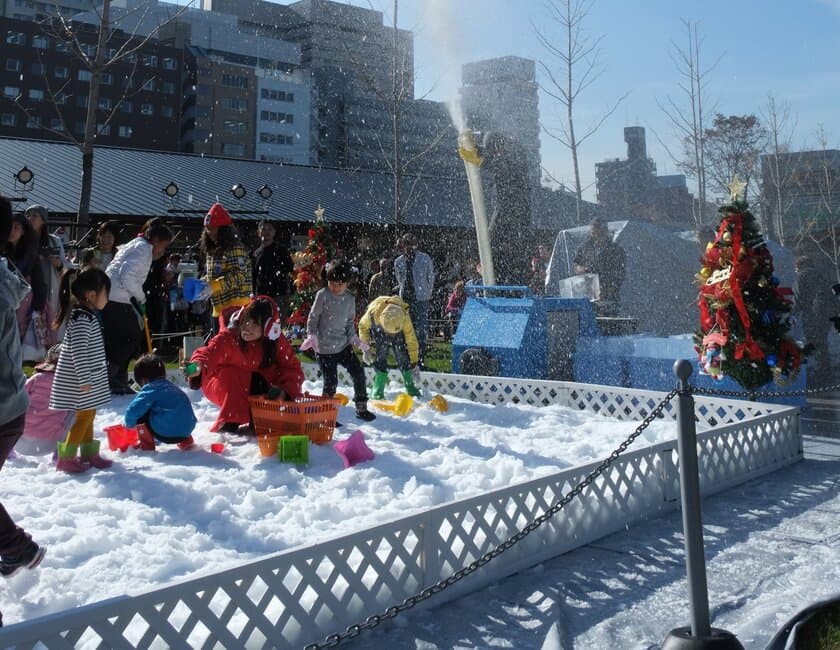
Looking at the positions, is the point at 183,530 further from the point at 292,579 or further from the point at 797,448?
the point at 797,448

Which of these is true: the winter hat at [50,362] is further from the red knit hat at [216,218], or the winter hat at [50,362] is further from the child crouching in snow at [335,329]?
the child crouching in snow at [335,329]

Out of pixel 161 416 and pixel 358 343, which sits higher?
pixel 358 343

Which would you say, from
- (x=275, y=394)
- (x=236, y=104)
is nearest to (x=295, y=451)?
(x=275, y=394)

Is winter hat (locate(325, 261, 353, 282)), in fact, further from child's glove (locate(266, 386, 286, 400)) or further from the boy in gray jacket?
the boy in gray jacket

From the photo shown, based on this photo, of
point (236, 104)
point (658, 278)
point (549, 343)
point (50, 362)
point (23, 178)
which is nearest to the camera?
point (50, 362)

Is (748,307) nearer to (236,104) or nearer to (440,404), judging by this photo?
(440,404)

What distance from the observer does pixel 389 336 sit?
788 centimetres

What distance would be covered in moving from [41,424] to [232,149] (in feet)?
262

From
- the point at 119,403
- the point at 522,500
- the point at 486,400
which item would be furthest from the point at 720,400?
the point at 119,403

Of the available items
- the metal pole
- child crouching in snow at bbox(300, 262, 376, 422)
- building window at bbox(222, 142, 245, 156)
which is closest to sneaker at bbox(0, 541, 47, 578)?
the metal pole

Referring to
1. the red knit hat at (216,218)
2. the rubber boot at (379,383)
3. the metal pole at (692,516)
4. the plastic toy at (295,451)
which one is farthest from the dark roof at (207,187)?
the metal pole at (692,516)

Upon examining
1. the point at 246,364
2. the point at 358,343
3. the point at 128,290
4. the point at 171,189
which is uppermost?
the point at 171,189

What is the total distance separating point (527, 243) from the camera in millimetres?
12625

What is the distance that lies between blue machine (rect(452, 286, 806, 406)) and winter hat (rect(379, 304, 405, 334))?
1.81 metres
